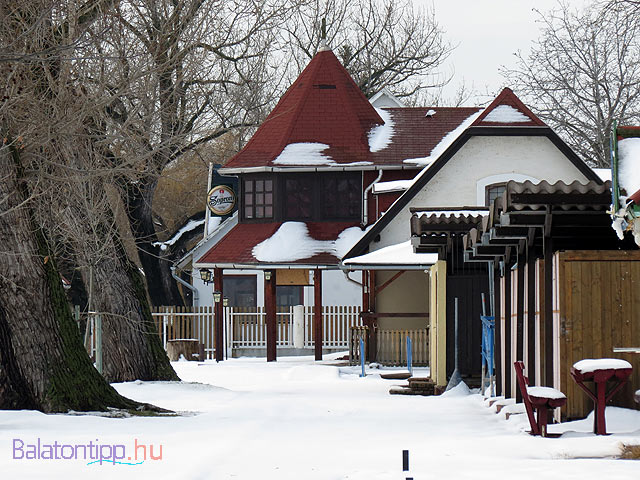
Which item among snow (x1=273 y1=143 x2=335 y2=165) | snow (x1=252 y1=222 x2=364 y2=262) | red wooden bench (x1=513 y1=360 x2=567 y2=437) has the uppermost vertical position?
snow (x1=273 y1=143 x2=335 y2=165)

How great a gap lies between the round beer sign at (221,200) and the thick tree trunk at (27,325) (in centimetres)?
2327

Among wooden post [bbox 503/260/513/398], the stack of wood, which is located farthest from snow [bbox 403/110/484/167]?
wooden post [bbox 503/260/513/398]

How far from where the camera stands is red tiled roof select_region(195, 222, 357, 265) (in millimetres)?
33750

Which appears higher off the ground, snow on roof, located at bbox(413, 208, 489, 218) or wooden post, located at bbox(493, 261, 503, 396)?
snow on roof, located at bbox(413, 208, 489, 218)

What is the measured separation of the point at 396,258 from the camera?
2869cm

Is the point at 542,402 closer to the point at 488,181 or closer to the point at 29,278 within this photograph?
the point at 29,278

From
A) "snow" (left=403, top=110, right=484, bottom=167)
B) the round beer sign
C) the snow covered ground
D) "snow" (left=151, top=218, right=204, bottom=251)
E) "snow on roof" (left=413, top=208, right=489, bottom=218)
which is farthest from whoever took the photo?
"snow" (left=151, top=218, right=204, bottom=251)

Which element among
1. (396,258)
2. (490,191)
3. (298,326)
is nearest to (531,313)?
(396,258)

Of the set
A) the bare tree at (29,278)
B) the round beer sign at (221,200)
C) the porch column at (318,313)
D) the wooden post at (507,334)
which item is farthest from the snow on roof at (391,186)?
the bare tree at (29,278)

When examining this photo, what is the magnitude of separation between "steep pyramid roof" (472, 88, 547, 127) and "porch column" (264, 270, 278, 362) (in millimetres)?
7279

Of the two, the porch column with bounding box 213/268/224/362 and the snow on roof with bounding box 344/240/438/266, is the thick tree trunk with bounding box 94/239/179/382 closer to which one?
the snow on roof with bounding box 344/240/438/266

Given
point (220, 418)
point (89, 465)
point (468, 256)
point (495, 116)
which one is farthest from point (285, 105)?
point (89, 465)

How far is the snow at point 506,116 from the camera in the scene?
31.6m

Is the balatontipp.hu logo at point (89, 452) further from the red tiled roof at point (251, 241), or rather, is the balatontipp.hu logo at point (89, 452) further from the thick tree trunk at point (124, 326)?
the red tiled roof at point (251, 241)
